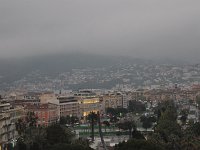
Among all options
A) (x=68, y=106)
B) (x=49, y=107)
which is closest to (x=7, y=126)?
(x=49, y=107)

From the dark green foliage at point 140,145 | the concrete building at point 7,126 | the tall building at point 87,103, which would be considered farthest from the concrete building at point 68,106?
the dark green foliage at point 140,145

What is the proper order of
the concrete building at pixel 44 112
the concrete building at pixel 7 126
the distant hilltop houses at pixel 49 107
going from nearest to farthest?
the concrete building at pixel 7 126
the distant hilltop houses at pixel 49 107
the concrete building at pixel 44 112

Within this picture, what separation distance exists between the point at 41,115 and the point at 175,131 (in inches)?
2177

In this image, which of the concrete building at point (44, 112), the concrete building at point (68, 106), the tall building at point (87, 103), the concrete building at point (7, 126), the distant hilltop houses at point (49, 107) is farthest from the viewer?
the tall building at point (87, 103)

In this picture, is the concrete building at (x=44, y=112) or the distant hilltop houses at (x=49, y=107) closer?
the distant hilltop houses at (x=49, y=107)

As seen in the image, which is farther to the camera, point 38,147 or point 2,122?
point 2,122

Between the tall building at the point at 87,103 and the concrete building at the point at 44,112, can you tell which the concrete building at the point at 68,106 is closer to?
the tall building at the point at 87,103

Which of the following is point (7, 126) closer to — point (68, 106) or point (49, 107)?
point (49, 107)

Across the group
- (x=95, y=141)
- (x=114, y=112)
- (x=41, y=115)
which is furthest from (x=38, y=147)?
(x=114, y=112)

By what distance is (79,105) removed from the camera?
142 metres

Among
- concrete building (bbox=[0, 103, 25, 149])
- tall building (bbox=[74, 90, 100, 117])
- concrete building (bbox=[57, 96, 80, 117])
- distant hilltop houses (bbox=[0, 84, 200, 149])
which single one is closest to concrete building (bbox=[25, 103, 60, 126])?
distant hilltop houses (bbox=[0, 84, 200, 149])

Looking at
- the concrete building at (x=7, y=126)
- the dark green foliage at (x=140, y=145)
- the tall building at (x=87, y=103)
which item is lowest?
the tall building at (x=87, y=103)

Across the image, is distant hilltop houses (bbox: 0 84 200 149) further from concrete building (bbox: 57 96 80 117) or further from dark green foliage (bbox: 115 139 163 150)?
dark green foliage (bbox: 115 139 163 150)

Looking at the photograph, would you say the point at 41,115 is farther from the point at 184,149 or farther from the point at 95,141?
the point at 184,149
